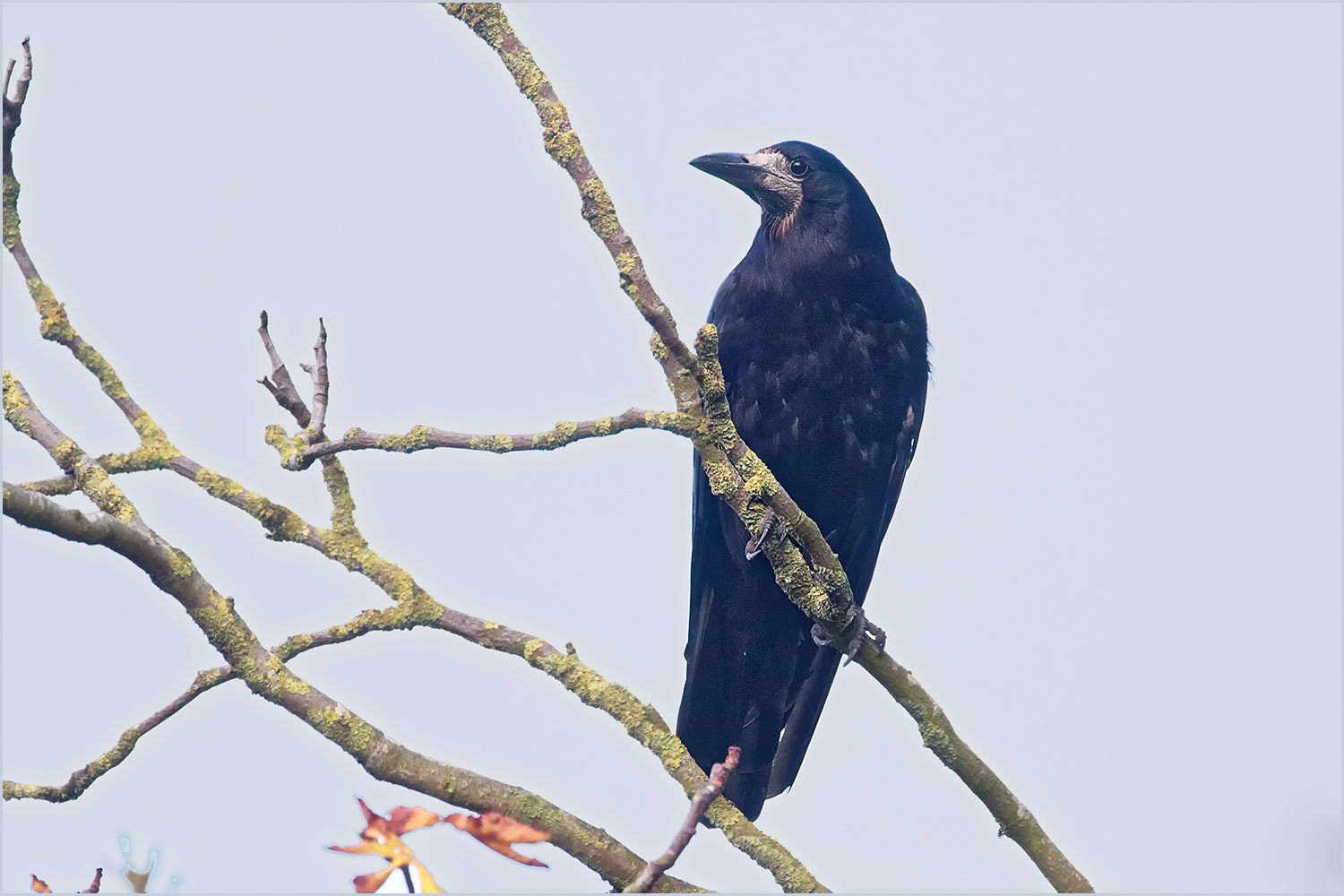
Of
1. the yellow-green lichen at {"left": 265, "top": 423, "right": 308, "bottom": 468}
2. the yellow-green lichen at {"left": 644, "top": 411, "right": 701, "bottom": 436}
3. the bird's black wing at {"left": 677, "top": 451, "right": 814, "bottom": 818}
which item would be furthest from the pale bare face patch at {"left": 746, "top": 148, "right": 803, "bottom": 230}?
the yellow-green lichen at {"left": 265, "top": 423, "right": 308, "bottom": 468}

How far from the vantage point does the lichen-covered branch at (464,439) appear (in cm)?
258

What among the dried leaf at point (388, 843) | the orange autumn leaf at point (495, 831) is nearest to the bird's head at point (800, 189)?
the orange autumn leaf at point (495, 831)

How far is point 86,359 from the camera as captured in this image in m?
2.80

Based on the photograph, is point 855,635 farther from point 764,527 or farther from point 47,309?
point 47,309

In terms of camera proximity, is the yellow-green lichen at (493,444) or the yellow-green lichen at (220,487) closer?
the yellow-green lichen at (493,444)

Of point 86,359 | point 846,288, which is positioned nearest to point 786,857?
point 86,359

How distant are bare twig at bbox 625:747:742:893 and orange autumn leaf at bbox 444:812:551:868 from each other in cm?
17

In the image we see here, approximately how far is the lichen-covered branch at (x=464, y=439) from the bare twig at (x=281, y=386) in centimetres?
5

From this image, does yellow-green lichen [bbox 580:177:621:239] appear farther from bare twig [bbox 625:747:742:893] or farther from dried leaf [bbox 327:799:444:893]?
dried leaf [bbox 327:799:444:893]

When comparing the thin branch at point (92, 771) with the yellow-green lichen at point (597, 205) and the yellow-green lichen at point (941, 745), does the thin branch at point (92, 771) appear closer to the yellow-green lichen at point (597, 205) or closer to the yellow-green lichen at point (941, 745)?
the yellow-green lichen at point (597, 205)

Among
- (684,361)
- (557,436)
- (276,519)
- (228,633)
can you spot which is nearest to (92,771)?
(228,633)

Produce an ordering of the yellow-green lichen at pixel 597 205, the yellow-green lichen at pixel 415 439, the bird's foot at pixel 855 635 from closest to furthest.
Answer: the yellow-green lichen at pixel 415 439
the yellow-green lichen at pixel 597 205
the bird's foot at pixel 855 635

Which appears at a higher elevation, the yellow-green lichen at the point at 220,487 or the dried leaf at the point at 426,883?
the yellow-green lichen at the point at 220,487

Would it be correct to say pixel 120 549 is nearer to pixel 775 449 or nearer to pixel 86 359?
pixel 86 359
